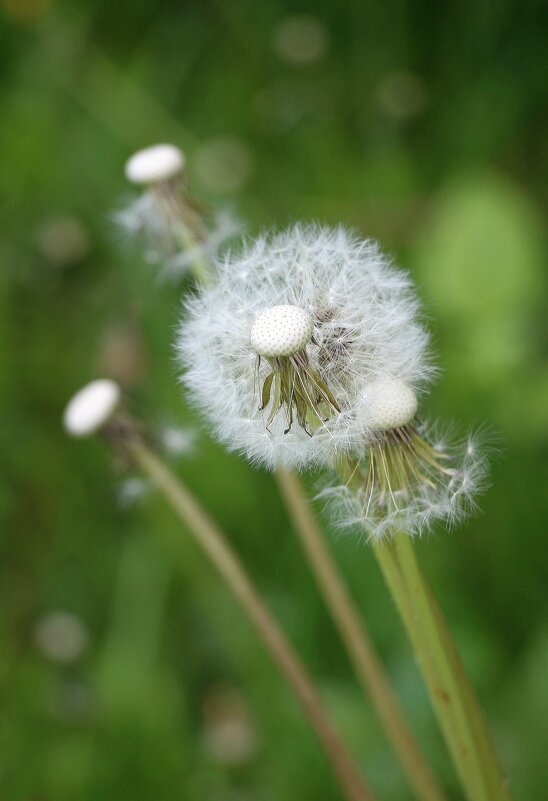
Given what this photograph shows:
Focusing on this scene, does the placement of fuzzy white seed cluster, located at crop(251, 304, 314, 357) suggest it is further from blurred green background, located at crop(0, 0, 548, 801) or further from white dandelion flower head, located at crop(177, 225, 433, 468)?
blurred green background, located at crop(0, 0, 548, 801)

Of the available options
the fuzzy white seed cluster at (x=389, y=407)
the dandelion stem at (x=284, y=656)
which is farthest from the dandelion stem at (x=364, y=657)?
the fuzzy white seed cluster at (x=389, y=407)

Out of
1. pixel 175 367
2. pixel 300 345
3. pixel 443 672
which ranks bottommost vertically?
pixel 443 672

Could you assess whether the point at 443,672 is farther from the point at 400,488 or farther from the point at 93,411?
the point at 93,411

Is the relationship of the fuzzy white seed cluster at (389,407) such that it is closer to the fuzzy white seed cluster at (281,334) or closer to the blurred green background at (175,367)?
the fuzzy white seed cluster at (281,334)

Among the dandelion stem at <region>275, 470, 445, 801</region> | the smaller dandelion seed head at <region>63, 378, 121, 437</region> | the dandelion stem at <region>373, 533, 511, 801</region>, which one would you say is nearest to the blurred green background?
the smaller dandelion seed head at <region>63, 378, 121, 437</region>

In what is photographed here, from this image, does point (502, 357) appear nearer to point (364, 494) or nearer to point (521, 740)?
point (521, 740)

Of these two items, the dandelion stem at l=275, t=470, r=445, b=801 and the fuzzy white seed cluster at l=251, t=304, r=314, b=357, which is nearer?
the fuzzy white seed cluster at l=251, t=304, r=314, b=357

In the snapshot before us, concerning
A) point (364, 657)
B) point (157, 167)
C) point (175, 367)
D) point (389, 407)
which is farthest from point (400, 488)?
point (175, 367)
